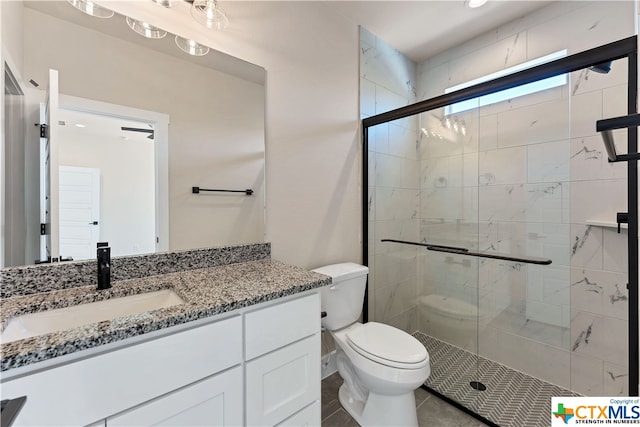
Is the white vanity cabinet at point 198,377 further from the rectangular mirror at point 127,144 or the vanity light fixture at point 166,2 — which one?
the vanity light fixture at point 166,2

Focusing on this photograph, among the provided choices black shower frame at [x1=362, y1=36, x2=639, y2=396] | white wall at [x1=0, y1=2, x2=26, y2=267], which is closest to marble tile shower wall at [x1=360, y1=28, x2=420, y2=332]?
black shower frame at [x1=362, y1=36, x2=639, y2=396]

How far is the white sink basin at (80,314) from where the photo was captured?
31.7 inches

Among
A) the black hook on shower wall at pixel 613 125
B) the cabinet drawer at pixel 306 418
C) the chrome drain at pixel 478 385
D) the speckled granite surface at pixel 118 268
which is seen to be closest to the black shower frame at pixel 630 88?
the black hook on shower wall at pixel 613 125

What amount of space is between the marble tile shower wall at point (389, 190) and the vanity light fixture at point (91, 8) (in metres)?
1.59

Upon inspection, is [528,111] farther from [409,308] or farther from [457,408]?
[457,408]

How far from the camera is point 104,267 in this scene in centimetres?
104

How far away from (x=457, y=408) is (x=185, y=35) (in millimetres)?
2564

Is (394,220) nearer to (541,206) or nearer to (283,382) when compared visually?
(541,206)

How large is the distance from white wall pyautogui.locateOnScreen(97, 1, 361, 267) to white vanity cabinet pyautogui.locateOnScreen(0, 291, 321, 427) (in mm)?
682

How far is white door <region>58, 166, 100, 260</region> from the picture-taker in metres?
1.03

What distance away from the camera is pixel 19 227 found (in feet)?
3.25

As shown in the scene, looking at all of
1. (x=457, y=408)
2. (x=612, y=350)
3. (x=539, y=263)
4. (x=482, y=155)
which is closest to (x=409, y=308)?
(x=457, y=408)

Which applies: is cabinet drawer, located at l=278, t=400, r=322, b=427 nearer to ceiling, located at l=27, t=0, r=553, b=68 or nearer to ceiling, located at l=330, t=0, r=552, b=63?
ceiling, located at l=27, t=0, r=553, b=68

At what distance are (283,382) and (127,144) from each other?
3.83 feet
